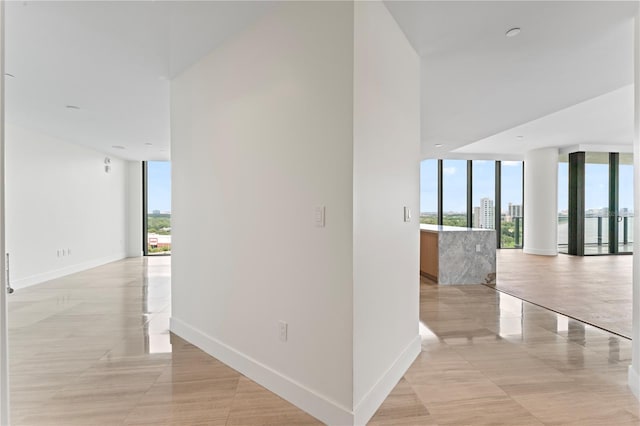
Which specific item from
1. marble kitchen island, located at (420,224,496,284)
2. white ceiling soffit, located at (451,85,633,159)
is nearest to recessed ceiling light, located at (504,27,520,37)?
white ceiling soffit, located at (451,85,633,159)

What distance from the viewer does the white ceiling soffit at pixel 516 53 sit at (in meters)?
2.26

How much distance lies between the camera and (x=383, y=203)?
2.16 meters

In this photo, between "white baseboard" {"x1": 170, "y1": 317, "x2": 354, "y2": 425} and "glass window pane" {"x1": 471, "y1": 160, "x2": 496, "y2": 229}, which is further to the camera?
"glass window pane" {"x1": 471, "y1": 160, "x2": 496, "y2": 229}

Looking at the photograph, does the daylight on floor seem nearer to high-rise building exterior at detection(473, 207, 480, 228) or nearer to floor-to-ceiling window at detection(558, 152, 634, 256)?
floor-to-ceiling window at detection(558, 152, 634, 256)

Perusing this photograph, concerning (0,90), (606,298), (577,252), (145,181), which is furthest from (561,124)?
(145,181)

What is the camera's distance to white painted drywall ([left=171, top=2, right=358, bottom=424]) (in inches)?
73.2

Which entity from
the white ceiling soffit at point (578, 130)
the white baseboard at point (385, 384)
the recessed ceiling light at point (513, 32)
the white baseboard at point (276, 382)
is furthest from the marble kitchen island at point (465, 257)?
the white baseboard at point (276, 382)

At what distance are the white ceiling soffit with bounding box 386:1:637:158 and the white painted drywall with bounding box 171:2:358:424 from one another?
0.78 metres

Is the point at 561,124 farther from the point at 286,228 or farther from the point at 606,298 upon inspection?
the point at 286,228

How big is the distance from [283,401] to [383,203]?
1426 millimetres

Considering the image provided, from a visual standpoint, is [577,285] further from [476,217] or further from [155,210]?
[155,210]

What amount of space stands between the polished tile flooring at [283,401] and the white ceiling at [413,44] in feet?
8.41

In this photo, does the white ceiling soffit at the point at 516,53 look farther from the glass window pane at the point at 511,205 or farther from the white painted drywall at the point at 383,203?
the glass window pane at the point at 511,205

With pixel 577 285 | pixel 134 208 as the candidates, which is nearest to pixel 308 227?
pixel 577 285
